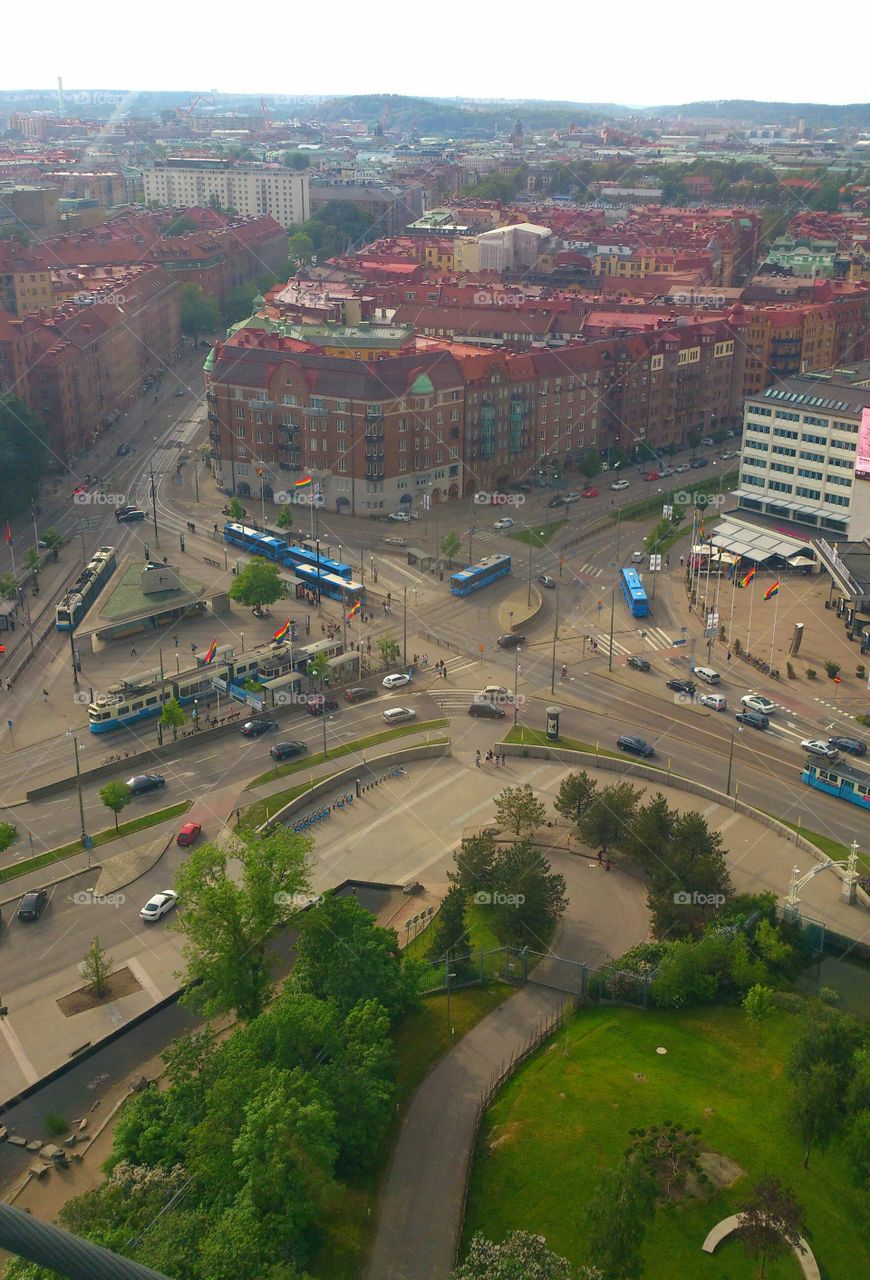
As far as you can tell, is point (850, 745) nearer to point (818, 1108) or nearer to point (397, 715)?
point (397, 715)

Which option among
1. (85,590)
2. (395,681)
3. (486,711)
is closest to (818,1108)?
(486,711)

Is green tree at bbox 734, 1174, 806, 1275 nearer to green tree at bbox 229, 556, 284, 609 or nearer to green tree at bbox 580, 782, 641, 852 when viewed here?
green tree at bbox 580, 782, 641, 852

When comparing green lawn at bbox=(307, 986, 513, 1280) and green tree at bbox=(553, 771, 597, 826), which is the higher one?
green tree at bbox=(553, 771, 597, 826)

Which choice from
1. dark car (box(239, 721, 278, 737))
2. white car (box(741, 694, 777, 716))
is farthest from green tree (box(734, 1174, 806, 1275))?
dark car (box(239, 721, 278, 737))

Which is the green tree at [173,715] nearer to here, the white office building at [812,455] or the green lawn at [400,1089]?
the green lawn at [400,1089]

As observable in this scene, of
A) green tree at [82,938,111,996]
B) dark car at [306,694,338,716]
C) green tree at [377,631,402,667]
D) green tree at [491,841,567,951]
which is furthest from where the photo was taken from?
green tree at [377,631,402,667]
